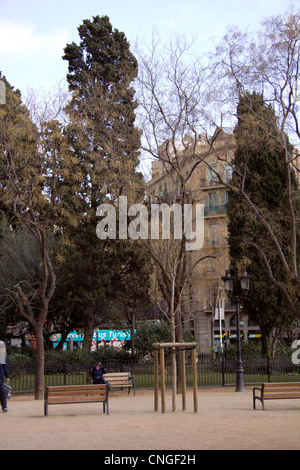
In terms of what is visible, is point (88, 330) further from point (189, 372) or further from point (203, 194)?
point (203, 194)

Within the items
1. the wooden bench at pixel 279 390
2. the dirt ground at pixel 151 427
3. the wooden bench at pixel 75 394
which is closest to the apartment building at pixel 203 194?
the wooden bench at pixel 279 390

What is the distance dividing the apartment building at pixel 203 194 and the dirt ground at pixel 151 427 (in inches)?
276

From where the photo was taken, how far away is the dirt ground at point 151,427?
8.21 metres

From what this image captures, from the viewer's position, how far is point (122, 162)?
20.5m

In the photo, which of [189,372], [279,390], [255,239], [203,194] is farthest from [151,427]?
[255,239]

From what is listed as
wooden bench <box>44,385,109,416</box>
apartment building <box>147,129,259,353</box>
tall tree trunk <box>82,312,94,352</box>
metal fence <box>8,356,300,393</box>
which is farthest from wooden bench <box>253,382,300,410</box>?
tall tree trunk <box>82,312,94,352</box>

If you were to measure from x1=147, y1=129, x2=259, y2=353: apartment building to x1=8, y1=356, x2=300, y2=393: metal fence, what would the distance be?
2.56 metres

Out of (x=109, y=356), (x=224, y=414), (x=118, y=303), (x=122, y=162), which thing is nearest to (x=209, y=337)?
(x=118, y=303)

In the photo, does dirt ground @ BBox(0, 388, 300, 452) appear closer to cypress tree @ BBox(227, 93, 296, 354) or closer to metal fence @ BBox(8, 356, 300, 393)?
metal fence @ BBox(8, 356, 300, 393)

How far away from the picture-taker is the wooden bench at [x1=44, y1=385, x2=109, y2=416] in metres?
12.5

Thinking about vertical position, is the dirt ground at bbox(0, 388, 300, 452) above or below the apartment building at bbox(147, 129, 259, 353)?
below

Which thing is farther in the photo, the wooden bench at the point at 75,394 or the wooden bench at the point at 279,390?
the wooden bench at the point at 279,390

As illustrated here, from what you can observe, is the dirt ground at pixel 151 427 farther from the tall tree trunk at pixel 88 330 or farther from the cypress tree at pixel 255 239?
the tall tree trunk at pixel 88 330
